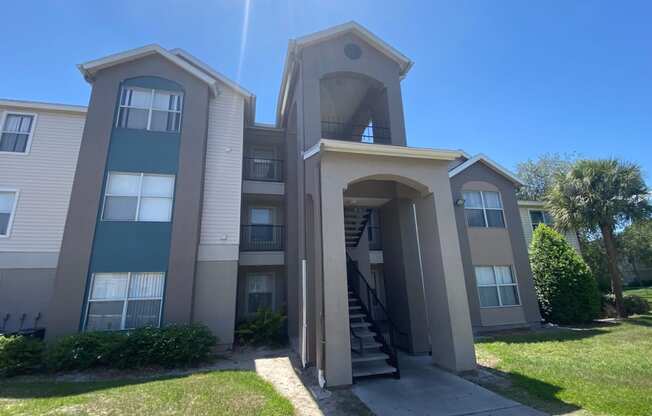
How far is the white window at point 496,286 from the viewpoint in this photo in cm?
1289

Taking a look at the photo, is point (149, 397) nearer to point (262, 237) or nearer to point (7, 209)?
point (262, 237)

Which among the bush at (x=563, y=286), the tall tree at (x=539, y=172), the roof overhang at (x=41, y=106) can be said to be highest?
the tall tree at (x=539, y=172)

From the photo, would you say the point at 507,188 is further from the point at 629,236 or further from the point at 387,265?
the point at 629,236

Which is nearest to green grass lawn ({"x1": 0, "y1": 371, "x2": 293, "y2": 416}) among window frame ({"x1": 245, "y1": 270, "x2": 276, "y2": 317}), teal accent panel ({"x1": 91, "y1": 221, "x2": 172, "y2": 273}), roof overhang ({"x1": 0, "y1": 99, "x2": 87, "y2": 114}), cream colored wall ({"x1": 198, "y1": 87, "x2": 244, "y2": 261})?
teal accent panel ({"x1": 91, "y1": 221, "x2": 172, "y2": 273})

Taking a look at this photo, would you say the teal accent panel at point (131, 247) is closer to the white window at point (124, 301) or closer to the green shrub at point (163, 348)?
the white window at point (124, 301)

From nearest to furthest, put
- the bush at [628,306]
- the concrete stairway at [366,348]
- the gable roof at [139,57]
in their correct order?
1. the concrete stairway at [366,348]
2. the gable roof at [139,57]
3. the bush at [628,306]

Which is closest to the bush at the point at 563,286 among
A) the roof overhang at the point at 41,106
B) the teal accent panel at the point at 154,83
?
the teal accent panel at the point at 154,83

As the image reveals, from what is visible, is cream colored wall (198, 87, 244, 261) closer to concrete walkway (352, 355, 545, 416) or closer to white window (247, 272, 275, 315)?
white window (247, 272, 275, 315)

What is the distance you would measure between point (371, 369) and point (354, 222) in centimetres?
487

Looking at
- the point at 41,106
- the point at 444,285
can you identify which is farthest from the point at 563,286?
the point at 41,106

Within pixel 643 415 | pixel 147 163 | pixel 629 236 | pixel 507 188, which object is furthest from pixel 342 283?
pixel 629 236

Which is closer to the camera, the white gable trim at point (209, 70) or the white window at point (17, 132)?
the white window at point (17, 132)

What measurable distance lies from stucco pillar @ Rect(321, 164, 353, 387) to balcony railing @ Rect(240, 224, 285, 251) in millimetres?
6675

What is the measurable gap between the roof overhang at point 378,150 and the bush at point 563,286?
996 centimetres
